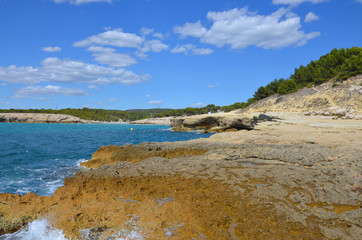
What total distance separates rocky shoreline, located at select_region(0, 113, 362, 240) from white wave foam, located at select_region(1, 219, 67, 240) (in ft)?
0.46

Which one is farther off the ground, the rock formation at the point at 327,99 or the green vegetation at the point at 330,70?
the green vegetation at the point at 330,70

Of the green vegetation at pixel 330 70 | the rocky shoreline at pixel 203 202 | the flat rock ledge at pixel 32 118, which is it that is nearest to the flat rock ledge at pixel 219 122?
the green vegetation at pixel 330 70

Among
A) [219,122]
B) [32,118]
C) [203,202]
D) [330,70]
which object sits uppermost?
[330,70]

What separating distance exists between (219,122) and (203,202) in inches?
1481

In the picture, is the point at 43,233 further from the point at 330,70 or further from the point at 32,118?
the point at 32,118

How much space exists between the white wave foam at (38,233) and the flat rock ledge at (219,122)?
3221cm

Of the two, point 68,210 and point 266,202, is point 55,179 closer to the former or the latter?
point 68,210

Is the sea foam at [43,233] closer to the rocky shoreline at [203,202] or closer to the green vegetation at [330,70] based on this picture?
the rocky shoreline at [203,202]

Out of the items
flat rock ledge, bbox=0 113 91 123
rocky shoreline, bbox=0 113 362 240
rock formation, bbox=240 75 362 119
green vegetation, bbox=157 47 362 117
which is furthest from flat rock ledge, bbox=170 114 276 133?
flat rock ledge, bbox=0 113 91 123

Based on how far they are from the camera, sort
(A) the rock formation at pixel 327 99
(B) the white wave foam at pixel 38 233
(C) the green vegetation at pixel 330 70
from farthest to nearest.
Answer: (C) the green vegetation at pixel 330 70
(A) the rock formation at pixel 327 99
(B) the white wave foam at pixel 38 233

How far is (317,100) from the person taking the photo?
154ft

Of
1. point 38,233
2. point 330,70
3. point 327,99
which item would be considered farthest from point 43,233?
point 330,70

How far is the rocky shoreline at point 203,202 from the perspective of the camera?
4660mm

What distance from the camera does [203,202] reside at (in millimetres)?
5758
